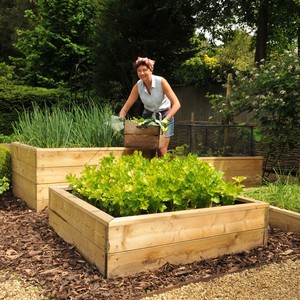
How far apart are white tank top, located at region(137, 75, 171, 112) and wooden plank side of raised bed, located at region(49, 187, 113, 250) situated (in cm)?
168

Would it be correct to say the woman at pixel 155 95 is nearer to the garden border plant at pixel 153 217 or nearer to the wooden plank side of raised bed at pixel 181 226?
the garden border plant at pixel 153 217

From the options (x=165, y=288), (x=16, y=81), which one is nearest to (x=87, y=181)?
(x=165, y=288)

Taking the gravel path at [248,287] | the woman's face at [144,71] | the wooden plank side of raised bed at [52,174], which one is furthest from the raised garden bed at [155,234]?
the woman's face at [144,71]

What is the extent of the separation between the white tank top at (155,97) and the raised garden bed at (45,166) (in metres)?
0.67

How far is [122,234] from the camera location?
226 centimetres

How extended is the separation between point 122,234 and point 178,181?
63 cm

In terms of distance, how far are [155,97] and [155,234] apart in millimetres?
2202

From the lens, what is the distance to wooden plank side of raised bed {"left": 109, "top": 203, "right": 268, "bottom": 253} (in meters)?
2.27

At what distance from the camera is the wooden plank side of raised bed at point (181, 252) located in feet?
7.54

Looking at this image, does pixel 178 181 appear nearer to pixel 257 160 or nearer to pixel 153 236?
pixel 153 236

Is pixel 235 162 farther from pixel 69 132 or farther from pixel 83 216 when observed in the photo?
pixel 83 216

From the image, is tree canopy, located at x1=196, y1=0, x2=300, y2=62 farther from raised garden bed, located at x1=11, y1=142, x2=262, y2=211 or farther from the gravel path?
the gravel path

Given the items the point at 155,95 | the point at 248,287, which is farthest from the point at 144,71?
the point at 248,287

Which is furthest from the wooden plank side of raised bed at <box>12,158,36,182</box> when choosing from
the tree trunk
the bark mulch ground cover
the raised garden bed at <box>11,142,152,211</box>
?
the tree trunk
